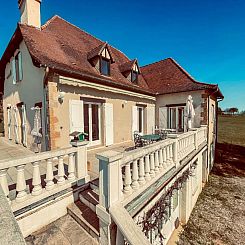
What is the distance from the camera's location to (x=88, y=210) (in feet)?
13.3

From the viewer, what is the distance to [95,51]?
10664 mm

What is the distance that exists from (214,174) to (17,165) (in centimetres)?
1627

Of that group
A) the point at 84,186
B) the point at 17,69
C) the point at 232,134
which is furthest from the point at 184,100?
the point at 232,134

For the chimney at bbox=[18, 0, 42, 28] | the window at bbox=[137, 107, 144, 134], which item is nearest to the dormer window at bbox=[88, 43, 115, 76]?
the chimney at bbox=[18, 0, 42, 28]

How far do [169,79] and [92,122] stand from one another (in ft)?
31.0

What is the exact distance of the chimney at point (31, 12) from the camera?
948 centimetres

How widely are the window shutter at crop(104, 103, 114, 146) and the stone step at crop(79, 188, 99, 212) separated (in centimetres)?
567

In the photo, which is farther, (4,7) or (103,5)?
(103,5)

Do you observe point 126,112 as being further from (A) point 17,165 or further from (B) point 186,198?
(A) point 17,165

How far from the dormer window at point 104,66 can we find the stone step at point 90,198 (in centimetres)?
821

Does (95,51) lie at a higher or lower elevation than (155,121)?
higher

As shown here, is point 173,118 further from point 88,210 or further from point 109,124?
point 88,210

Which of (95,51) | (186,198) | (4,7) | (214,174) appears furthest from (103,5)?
(214,174)

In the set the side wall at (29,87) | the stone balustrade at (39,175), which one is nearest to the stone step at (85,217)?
the stone balustrade at (39,175)
